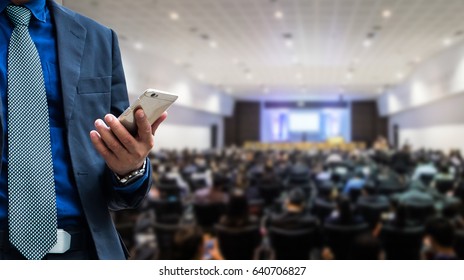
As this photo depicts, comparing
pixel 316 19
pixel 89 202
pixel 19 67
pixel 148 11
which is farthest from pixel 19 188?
pixel 316 19

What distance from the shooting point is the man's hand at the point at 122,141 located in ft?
3.10

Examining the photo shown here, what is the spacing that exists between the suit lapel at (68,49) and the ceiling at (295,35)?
3.68m

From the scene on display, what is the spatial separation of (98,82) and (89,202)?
0.31 metres

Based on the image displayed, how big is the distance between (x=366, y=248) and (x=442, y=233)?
0.67 m

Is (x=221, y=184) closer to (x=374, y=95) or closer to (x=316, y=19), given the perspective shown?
(x=316, y=19)

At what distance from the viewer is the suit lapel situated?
3.48 feet

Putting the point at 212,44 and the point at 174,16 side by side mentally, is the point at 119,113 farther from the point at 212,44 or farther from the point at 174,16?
the point at 212,44

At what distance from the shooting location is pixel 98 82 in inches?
45.1

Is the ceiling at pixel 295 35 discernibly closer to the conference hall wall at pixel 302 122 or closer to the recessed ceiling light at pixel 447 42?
the recessed ceiling light at pixel 447 42

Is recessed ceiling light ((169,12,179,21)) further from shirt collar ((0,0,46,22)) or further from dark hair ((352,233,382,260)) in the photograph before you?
shirt collar ((0,0,46,22))

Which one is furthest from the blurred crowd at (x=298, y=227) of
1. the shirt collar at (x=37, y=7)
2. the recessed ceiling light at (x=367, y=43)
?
the recessed ceiling light at (x=367, y=43)

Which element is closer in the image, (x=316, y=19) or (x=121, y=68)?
(x=121, y=68)

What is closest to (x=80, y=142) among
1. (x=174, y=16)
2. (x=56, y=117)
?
(x=56, y=117)
